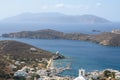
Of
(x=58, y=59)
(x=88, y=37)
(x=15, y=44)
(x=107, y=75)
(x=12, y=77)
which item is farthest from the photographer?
(x=88, y=37)

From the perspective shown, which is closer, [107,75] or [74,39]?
[107,75]

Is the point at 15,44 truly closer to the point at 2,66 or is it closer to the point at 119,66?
the point at 119,66

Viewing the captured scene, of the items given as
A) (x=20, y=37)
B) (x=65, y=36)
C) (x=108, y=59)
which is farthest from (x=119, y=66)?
(x=20, y=37)

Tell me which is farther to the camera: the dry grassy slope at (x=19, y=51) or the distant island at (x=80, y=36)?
the distant island at (x=80, y=36)

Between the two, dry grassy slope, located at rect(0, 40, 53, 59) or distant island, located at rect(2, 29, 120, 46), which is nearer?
dry grassy slope, located at rect(0, 40, 53, 59)

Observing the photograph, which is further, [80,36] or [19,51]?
[80,36]

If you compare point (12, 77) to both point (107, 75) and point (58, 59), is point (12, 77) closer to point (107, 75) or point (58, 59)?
point (107, 75)

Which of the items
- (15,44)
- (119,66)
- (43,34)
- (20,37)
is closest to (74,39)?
(43,34)

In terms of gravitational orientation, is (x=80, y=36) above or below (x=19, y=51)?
above

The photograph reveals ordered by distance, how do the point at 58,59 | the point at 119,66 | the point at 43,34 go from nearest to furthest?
the point at 119,66 → the point at 58,59 → the point at 43,34
